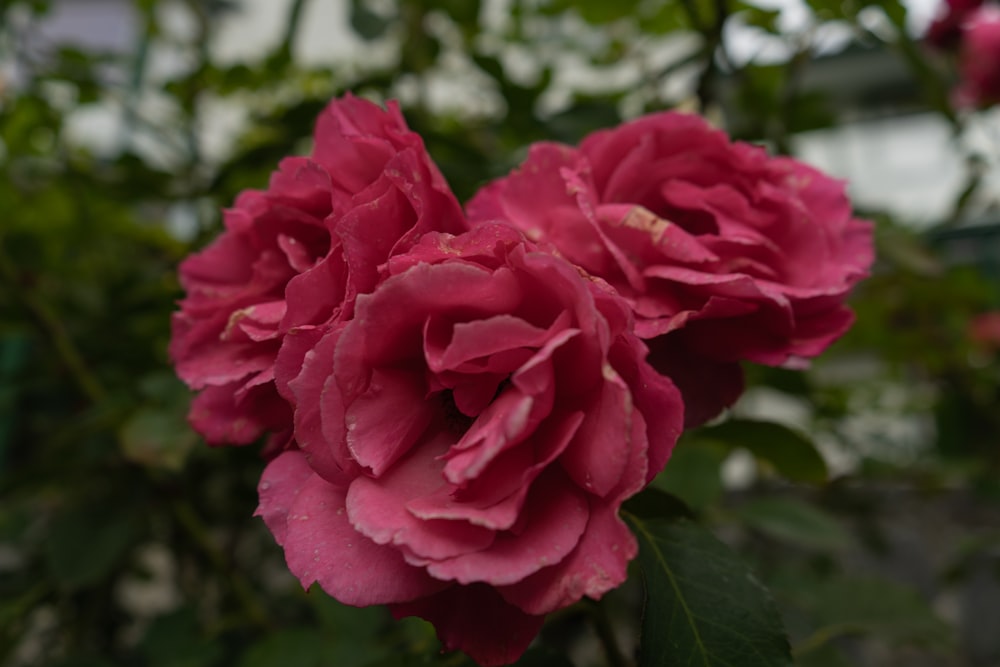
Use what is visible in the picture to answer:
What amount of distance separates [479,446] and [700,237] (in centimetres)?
19

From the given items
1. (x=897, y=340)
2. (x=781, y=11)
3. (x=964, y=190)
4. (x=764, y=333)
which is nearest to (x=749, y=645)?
(x=764, y=333)

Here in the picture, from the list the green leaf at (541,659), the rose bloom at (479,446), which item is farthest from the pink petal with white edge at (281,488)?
the green leaf at (541,659)

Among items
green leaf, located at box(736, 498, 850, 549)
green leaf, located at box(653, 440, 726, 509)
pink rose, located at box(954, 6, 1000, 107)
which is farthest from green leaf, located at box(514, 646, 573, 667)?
pink rose, located at box(954, 6, 1000, 107)

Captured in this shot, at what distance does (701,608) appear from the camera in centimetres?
37

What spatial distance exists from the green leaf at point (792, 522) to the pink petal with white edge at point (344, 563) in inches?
26.5

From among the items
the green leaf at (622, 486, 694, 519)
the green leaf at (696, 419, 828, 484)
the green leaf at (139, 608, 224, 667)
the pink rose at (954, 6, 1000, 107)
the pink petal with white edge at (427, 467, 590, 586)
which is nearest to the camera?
the pink petal with white edge at (427, 467, 590, 586)

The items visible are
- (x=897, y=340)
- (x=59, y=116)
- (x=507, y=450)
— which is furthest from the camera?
(x=897, y=340)

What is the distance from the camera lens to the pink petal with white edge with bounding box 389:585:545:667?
31 cm

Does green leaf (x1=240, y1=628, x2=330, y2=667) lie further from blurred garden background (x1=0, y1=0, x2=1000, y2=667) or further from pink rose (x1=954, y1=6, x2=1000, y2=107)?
pink rose (x1=954, y1=6, x2=1000, y2=107)

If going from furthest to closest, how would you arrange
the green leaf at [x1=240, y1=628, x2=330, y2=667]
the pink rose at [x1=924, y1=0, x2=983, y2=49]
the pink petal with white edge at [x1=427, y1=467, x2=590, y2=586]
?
the pink rose at [x1=924, y1=0, x2=983, y2=49] → the green leaf at [x1=240, y1=628, x2=330, y2=667] → the pink petal with white edge at [x1=427, y1=467, x2=590, y2=586]

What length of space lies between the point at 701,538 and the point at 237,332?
0.91 ft

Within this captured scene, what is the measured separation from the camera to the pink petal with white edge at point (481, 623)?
314mm

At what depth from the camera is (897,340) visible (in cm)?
138

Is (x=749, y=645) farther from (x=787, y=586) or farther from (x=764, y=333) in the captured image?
(x=787, y=586)
